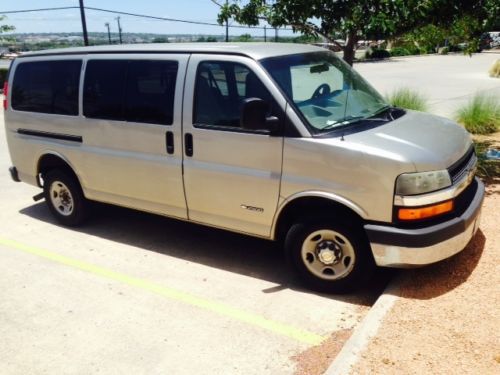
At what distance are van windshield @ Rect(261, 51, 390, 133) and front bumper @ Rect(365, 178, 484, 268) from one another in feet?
3.18

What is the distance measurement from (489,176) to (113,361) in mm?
Result: 5624

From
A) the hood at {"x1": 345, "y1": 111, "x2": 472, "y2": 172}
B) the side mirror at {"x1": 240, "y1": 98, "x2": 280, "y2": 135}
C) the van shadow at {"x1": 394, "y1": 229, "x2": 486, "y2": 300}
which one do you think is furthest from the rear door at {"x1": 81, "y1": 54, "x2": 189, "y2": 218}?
the van shadow at {"x1": 394, "y1": 229, "x2": 486, "y2": 300}

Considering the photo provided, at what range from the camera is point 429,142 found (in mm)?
3943

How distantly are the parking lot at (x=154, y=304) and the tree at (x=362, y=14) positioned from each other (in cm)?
302

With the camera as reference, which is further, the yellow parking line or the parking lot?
the yellow parking line

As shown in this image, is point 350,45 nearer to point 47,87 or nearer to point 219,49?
point 219,49

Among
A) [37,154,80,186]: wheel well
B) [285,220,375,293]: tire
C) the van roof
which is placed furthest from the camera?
[37,154,80,186]: wheel well

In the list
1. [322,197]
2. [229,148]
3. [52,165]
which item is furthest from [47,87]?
[322,197]

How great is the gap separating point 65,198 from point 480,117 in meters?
8.08

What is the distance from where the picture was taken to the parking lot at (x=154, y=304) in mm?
3592

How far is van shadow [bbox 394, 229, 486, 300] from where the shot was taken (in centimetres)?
395

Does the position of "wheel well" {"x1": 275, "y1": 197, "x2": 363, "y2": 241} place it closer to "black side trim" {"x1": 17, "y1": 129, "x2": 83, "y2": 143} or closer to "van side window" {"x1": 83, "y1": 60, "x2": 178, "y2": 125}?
"van side window" {"x1": 83, "y1": 60, "x2": 178, "y2": 125}

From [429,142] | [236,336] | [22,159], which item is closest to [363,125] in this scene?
[429,142]

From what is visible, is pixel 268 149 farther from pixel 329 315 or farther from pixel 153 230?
pixel 153 230
